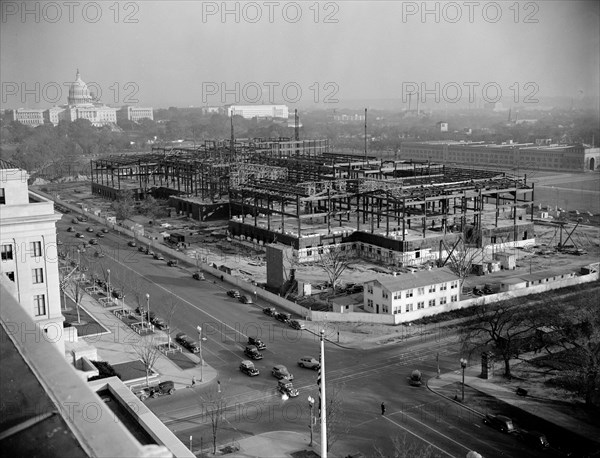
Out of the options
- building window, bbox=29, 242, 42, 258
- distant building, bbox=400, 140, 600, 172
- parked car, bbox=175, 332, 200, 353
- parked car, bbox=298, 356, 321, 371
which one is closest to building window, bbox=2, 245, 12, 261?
building window, bbox=29, 242, 42, 258

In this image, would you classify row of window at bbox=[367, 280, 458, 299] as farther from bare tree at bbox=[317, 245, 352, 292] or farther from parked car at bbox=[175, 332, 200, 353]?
parked car at bbox=[175, 332, 200, 353]

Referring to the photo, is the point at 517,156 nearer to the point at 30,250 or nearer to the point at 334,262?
the point at 334,262

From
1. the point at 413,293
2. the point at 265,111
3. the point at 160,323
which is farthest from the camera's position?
the point at 265,111

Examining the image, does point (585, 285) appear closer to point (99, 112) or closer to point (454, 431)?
point (454, 431)

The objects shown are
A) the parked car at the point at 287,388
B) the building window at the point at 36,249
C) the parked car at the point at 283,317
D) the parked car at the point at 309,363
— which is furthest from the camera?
the parked car at the point at 283,317

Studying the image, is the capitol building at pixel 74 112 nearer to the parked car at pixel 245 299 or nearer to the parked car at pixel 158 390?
the parked car at pixel 245 299

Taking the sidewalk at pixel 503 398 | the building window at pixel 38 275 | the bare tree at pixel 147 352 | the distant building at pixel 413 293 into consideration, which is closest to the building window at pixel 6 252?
the building window at pixel 38 275

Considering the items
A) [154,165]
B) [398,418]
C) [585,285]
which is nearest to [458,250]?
[585,285]

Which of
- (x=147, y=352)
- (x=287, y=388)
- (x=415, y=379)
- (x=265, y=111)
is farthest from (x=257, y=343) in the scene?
(x=265, y=111)
